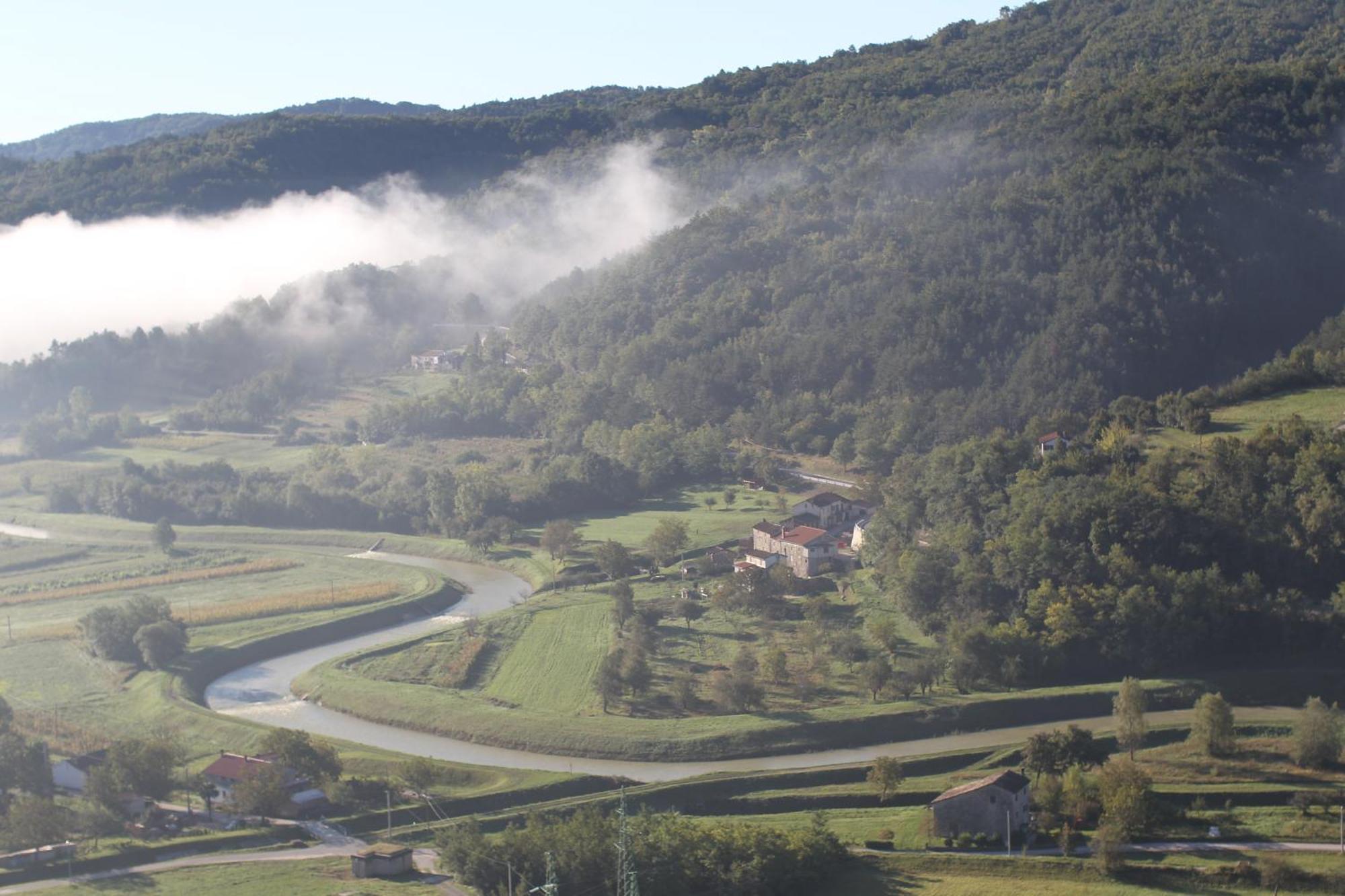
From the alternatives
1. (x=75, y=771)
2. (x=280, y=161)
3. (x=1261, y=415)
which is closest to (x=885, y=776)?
(x=75, y=771)

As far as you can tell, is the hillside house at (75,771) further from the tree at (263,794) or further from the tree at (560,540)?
the tree at (560,540)

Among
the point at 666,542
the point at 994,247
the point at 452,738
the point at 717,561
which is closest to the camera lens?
the point at 452,738

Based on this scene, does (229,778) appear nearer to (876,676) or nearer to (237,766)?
(237,766)

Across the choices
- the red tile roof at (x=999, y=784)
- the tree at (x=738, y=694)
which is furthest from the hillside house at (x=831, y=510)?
the red tile roof at (x=999, y=784)

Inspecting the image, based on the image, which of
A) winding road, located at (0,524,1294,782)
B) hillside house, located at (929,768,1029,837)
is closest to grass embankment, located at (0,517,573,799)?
winding road, located at (0,524,1294,782)

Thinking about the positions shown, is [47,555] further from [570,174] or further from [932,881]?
[570,174]

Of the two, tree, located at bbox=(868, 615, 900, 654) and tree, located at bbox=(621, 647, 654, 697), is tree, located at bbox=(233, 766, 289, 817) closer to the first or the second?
tree, located at bbox=(621, 647, 654, 697)
